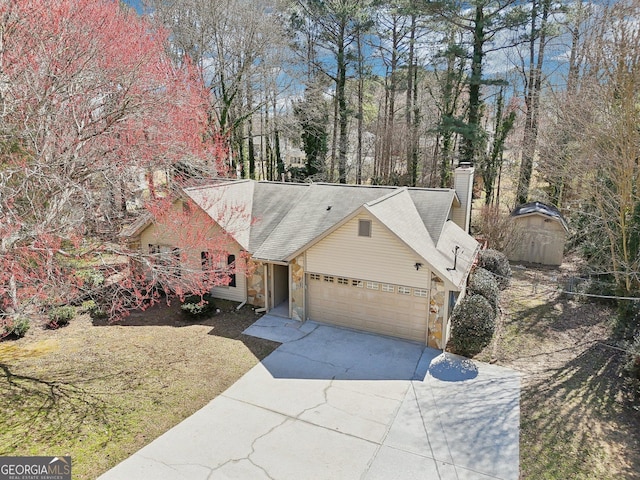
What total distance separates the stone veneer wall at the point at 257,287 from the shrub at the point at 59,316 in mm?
6381

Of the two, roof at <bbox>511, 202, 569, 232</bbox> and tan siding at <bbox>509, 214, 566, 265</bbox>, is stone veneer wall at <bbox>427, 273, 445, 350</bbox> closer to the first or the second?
tan siding at <bbox>509, 214, 566, 265</bbox>

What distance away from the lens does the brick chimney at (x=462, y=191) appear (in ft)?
60.4

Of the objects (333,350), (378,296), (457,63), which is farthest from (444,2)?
(333,350)

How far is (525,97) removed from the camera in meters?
29.6

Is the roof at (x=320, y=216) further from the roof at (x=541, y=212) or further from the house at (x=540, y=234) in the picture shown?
the house at (x=540, y=234)

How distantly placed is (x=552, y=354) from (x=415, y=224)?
617 centimetres

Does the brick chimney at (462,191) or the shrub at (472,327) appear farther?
the brick chimney at (462,191)

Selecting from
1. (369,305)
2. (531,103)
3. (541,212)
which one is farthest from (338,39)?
(369,305)

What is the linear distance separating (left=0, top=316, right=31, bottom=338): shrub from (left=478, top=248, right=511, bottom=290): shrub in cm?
1794

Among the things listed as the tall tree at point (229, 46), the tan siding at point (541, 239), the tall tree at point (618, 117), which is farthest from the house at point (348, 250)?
the tall tree at point (229, 46)

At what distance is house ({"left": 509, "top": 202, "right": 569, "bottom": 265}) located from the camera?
893 inches

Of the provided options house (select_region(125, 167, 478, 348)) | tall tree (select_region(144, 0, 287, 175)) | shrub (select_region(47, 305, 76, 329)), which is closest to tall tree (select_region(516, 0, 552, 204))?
house (select_region(125, 167, 478, 348))

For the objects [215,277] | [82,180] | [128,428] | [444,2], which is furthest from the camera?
[444,2]

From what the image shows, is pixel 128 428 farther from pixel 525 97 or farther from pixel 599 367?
pixel 525 97
